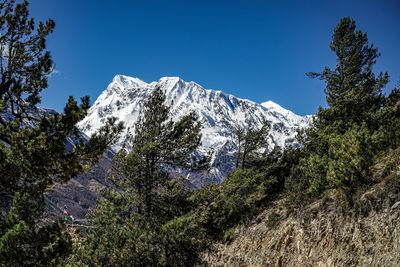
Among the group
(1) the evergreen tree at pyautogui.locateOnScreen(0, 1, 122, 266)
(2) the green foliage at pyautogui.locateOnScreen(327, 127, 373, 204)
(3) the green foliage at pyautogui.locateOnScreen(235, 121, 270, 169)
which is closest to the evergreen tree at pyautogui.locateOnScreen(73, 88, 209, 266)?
(1) the evergreen tree at pyautogui.locateOnScreen(0, 1, 122, 266)

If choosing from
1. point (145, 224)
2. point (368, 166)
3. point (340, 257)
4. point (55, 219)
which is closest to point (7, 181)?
point (55, 219)

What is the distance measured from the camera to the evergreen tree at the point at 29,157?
163 inches

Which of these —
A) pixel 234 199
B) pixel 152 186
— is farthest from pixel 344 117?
pixel 152 186

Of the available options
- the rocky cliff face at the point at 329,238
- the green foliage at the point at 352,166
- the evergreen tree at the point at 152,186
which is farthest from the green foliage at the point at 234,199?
the green foliage at the point at 352,166

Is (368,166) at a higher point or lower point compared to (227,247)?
higher

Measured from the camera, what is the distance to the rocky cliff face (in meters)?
5.08

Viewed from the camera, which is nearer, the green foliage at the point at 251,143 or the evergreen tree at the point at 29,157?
the evergreen tree at the point at 29,157

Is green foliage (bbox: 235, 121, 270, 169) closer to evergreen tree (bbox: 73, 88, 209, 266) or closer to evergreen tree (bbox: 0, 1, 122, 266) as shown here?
evergreen tree (bbox: 73, 88, 209, 266)

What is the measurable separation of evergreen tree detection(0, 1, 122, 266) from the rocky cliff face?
6253 millimetres

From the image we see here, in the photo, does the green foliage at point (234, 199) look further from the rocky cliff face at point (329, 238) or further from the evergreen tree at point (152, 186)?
the rocky cliff face at point (329, 238)

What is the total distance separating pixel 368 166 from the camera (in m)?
6.83

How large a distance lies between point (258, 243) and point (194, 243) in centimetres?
276

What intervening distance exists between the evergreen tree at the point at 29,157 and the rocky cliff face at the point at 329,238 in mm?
6253

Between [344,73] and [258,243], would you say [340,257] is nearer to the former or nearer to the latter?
[258,243]
